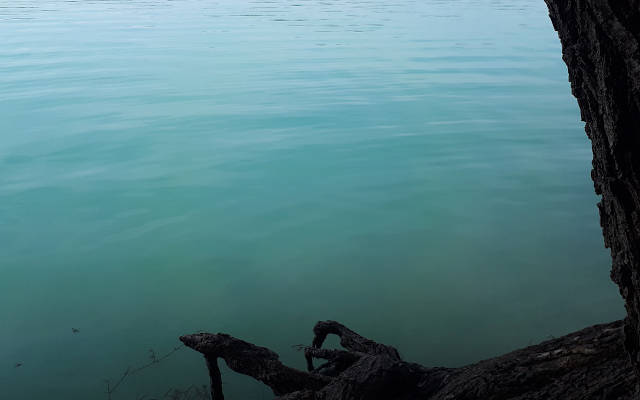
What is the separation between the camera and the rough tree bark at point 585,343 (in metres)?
1.95

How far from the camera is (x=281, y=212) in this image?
26.0ft

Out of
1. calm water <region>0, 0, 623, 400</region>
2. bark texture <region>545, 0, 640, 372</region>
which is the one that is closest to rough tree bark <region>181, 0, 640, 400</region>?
bark texture <region>545, 0, 640, 372</region>

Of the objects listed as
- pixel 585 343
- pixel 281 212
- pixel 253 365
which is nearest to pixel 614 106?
pixel 585 343

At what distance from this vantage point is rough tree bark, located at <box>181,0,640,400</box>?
6.40ft

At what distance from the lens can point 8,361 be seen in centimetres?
460

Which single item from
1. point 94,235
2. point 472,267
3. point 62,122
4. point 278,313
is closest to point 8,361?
point 278,313

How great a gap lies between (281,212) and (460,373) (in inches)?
205

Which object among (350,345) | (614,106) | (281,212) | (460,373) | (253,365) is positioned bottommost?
(281,212)

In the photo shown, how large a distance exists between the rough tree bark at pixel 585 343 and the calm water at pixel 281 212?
49.3 inches

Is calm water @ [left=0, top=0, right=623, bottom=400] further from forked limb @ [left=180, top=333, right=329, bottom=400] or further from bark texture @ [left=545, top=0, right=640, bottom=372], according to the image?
bark texture @ [left=545, top=0, right=640, bottom=372]

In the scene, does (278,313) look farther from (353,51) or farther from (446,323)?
(353,51)

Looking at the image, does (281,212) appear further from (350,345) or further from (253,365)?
(253,365)

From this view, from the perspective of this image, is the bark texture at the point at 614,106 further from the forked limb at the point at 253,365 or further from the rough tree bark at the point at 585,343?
the forked limb at the point at 253,365

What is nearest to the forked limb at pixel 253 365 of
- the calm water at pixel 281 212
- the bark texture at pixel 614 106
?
the calm water at pixel 281 212
